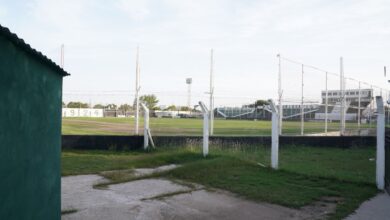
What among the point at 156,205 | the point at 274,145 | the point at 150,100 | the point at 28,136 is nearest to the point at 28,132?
the point at 28,136

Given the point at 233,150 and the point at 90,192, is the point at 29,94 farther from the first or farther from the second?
the point at 233,150

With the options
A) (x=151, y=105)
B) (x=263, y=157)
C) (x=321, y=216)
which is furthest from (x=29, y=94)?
(x=151, y=105)

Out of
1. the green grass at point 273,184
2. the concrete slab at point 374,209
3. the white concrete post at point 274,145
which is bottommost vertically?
the concrete slab at point 374,209

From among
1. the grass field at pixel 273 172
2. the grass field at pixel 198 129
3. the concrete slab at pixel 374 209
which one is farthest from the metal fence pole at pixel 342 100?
the concrete slab at pixel 374 209

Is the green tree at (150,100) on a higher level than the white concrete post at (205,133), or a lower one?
higher

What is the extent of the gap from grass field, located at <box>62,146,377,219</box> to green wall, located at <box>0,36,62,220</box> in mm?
3618

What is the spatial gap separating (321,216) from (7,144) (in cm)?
442

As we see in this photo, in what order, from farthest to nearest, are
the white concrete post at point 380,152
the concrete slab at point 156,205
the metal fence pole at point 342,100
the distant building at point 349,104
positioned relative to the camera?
the distant building at point 349,104, the metal fence pole at point 342,100, the white concrete post at point 380,152, the concrete slab at point 156,205

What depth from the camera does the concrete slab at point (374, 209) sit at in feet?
18.9

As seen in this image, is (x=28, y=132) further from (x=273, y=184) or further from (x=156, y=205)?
(x=273, y=184)

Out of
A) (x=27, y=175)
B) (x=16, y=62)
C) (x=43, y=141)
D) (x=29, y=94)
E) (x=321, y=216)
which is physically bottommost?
(x=321, y=216)

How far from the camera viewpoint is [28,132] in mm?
3494

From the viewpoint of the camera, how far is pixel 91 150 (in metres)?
13.6

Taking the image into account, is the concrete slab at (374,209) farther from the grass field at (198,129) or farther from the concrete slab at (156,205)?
the grass field at (198,129)
